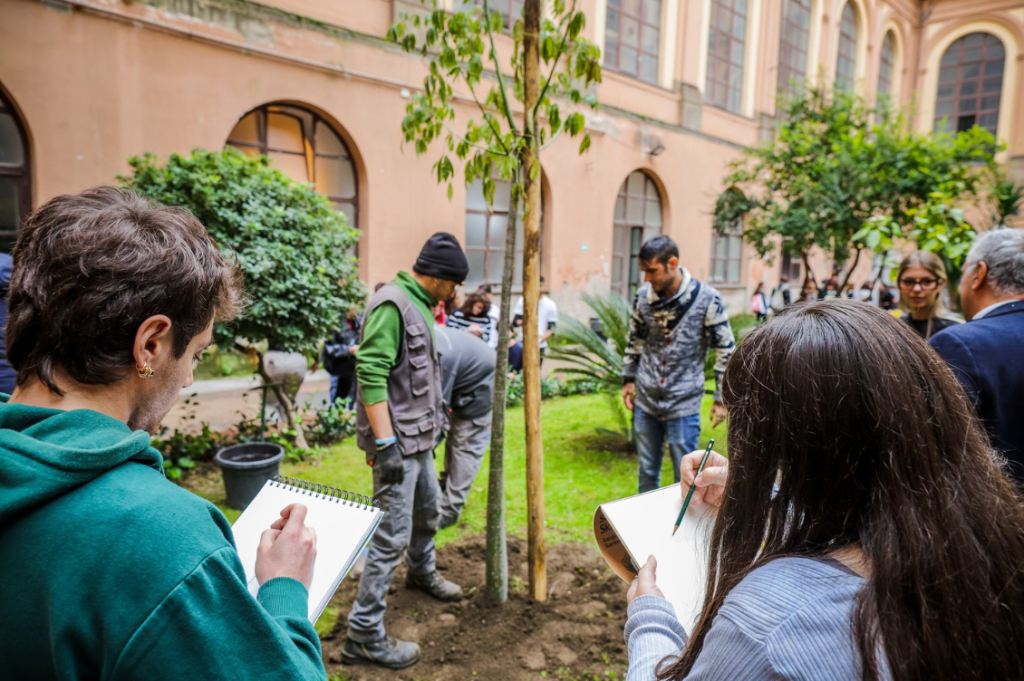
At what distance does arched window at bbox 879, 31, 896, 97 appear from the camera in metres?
22.1

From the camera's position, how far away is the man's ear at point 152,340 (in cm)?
104

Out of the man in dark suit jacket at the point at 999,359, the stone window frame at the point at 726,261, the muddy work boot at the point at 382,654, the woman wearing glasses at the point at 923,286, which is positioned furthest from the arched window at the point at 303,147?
the stone window frame at the point at 726,261

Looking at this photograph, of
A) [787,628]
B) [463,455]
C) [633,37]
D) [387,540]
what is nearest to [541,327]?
[463,455]

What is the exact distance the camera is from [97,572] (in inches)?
34.0

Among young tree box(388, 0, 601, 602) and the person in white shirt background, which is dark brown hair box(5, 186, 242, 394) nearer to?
young tree box(388, 0, 601, 602)

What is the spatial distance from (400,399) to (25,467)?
7.12 feet

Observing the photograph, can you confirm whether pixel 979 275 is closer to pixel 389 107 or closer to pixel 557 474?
pixel 557 474

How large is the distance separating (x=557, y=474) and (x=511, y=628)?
8.10ft

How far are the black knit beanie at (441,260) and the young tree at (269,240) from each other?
6.90 ft

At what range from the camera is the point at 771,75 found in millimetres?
17141

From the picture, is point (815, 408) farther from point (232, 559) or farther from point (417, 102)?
point (417, 102)

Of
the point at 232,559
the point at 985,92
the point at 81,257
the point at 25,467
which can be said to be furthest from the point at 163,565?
the point at 985,92

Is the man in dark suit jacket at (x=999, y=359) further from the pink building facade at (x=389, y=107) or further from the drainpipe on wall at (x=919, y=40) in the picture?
the drainpipe on wall at (x=919, y=40)

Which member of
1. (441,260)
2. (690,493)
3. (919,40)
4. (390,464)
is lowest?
(390,464)
